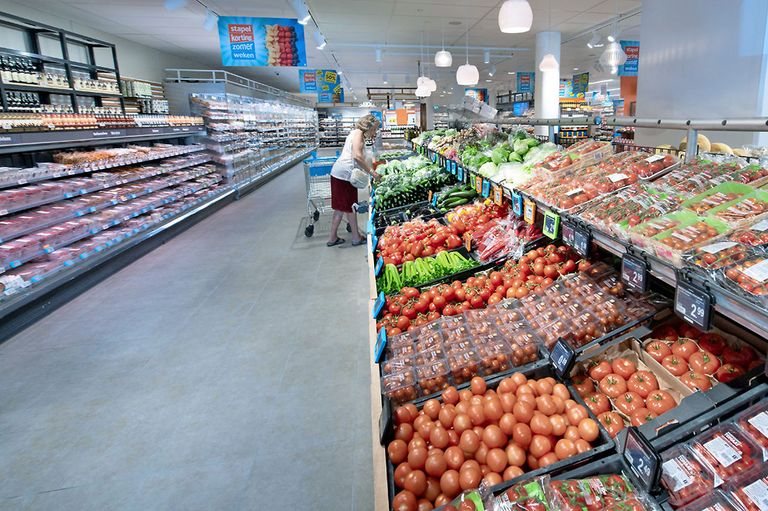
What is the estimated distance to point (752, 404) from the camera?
49.0 inches

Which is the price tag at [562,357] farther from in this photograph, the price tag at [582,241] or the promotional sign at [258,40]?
the promotional sign at [258,40]

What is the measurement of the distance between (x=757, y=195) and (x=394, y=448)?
60.4 inches

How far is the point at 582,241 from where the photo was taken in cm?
176

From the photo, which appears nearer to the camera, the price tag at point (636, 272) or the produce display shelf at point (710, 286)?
the produce display shelf at point (710, 286)

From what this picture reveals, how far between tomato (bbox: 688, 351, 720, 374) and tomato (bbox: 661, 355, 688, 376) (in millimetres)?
25

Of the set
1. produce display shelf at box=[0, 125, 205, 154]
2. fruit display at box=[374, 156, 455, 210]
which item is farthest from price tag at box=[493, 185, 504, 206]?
produce display shelf at box=[0, 125, 205, 154]

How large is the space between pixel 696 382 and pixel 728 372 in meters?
0.11

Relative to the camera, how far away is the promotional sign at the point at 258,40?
289 inches

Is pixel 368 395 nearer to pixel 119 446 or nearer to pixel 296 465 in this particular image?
pixel 296 465

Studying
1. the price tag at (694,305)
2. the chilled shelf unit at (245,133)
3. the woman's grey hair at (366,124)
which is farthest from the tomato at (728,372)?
the chilled shelf unit at (245,133)

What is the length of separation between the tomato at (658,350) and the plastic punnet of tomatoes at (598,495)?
0.59 meters

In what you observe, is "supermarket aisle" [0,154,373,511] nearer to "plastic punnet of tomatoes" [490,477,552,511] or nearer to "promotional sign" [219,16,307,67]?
"plastic punnet of tomatoes" [490,477,552,511]

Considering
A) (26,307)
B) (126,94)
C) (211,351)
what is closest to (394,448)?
(211,351)

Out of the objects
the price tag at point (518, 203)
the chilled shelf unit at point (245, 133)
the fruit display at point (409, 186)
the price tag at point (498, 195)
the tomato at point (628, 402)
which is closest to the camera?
the tomato at point (628, 402)
